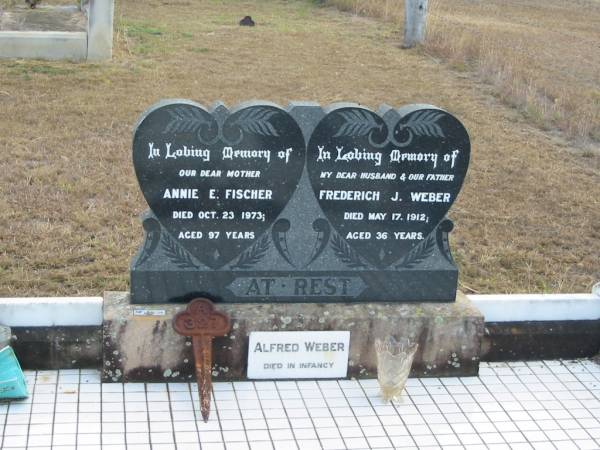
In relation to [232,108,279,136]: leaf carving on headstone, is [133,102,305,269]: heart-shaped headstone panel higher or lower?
lower

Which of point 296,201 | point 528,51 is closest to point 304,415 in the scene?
point 296,201

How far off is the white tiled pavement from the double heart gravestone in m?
0.49

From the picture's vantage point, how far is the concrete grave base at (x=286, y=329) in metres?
4.73

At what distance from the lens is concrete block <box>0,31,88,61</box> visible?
501 inches

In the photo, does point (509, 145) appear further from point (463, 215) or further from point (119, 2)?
point (119, 2)

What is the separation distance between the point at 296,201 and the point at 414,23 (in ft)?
39.4

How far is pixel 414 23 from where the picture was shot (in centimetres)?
1639

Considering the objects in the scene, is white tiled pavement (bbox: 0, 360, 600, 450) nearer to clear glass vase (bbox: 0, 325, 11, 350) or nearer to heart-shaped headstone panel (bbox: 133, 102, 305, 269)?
clear glass vase (bbox: 0, 325, 11, 350)

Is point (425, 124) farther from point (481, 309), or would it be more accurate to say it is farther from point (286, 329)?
point (286, 329)

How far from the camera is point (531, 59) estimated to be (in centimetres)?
1627

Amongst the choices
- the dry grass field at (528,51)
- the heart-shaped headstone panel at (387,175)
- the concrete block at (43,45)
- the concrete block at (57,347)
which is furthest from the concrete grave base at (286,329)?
the concrete block at (43,45)

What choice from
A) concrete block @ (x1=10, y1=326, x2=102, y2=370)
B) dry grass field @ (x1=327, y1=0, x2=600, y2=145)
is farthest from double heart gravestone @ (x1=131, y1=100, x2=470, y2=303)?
dry grass field @ (x1=327, y1=0, x2=600, y2=145)

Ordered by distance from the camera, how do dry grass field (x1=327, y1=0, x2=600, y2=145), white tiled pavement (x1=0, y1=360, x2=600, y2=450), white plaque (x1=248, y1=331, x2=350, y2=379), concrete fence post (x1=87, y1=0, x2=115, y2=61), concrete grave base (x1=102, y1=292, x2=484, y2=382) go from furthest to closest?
concrete fence post (x1=87, y1=0, x2=115, y2=61), dry grass field (x1=327, y1=0, x2=600, y2=145), white plaque (x1=248, y1=331, x2=350, y2=379), concrete grave base (x1=102, y1=292, x2=484, y2=382), white tiled pavement (x1=0, y1=360, x2=600, y2=450)

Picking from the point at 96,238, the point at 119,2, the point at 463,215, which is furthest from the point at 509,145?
the point at 119,2
